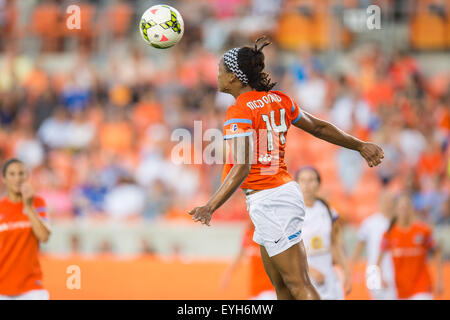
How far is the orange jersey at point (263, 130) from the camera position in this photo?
18.5ft

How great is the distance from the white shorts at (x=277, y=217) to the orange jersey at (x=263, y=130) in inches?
3.3

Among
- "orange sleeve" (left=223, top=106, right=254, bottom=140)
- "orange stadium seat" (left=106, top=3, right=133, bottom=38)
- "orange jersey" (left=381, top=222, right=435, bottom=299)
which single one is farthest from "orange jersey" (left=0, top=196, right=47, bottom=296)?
"orange stadium seat" (left=106, top=3, right=133, bottom=38)

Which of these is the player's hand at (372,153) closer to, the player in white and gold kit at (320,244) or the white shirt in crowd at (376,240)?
the player in white and gold kit at (320,244)

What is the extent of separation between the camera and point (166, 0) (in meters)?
17.3

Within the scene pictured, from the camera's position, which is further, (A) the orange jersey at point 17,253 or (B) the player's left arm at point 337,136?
(A) the orange jersey at point 17,253

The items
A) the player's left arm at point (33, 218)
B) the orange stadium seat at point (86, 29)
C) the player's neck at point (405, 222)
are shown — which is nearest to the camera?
the player's left arm at point (33, 218)

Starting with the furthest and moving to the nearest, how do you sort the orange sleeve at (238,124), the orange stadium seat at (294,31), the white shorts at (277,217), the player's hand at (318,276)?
the orange stadium seat at (294,31)
the player's hand at (318,276)
the white shorts at (277,217)
the orange sleeve at (238,124)

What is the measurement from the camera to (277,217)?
5715mm

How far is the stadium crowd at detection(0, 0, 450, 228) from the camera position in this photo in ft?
45.8

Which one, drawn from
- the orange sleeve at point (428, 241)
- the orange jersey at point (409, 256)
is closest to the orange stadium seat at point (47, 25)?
the orange jersey at point (409, 256)

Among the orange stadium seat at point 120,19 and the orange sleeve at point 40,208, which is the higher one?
the orange stadium seat at point 120,19

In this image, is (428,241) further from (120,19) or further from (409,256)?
(120,19)

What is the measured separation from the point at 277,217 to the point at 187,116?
951 centimetres

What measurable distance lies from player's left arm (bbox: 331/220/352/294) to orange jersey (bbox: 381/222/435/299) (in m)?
1.07
